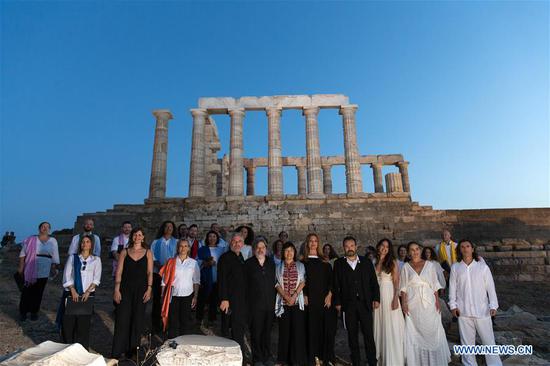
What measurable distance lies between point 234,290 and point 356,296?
6.92 ft

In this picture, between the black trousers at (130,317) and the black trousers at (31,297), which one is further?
the black trousers at (31,297)

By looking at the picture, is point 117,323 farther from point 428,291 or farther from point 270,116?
point 270,116

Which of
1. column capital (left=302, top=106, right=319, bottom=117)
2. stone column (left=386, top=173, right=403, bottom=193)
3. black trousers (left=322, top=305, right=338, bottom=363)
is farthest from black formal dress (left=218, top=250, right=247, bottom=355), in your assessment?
stone column (left=386, top=173, right=403, bottom=193)

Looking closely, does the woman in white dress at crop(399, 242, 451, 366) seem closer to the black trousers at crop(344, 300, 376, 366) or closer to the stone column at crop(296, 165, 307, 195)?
the black trousers at crop(344, 300, 376, 366)

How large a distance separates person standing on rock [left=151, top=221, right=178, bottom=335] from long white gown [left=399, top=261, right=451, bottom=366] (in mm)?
5040

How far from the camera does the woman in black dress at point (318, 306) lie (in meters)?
5.71

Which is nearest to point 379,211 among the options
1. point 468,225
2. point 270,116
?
point 468,225

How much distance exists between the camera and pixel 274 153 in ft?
73.8

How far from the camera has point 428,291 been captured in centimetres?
555

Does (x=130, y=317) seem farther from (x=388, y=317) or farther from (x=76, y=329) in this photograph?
(x=388, y=317)

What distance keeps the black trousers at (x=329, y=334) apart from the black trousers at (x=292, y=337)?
0.36m

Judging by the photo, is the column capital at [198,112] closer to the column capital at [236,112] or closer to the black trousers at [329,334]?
the column capital at [236,112]

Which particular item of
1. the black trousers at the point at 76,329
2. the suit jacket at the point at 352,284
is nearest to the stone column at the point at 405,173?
the suit jacket at the point at 352,284

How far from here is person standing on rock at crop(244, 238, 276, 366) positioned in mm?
5711
